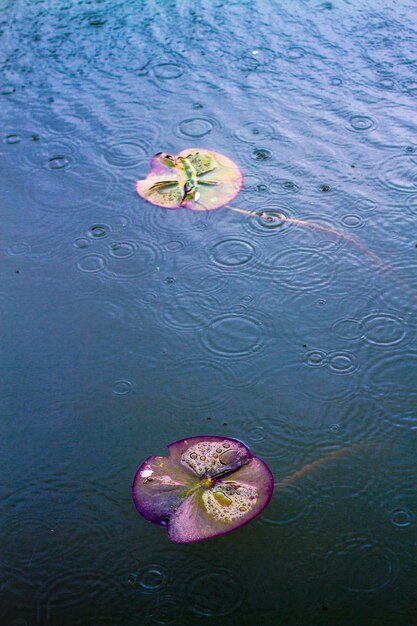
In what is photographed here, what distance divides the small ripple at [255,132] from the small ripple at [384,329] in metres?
1.18

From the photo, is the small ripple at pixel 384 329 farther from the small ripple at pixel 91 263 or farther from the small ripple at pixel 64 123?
the small ripple at pixel 64 123

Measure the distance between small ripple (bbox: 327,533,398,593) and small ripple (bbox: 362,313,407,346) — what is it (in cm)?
73

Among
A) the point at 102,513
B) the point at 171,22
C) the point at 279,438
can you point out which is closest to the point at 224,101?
the point at 171,22

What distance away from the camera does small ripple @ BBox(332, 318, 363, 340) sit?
240cm

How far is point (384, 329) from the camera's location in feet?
7.95

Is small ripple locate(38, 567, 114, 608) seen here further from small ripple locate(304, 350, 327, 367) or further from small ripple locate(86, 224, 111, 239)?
small ripple locate(86, 224, 111, 239)

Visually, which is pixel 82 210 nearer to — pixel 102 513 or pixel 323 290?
pixel 323 290

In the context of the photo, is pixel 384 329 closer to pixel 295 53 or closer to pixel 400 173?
pixel 400 173

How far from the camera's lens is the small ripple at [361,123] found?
128 inches

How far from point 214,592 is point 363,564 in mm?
409

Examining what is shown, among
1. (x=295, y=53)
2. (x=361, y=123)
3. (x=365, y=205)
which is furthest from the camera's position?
(x=295, y=53)

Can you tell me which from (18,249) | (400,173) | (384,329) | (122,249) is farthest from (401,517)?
(18,249)

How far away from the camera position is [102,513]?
1989mm

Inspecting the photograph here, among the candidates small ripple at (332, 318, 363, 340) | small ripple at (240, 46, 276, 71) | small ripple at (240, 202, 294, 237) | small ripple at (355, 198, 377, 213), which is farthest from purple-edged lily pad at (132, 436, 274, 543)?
small ripple at (240, 46, 276, 71)
